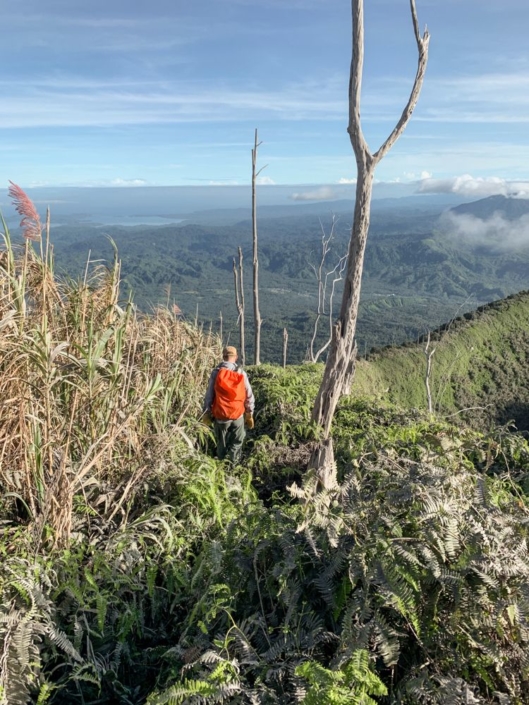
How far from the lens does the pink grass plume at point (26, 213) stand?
3.57 meters

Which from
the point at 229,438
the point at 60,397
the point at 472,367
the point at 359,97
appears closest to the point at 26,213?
the point at 60,397

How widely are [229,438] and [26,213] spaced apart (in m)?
3.36

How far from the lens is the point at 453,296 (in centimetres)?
18900

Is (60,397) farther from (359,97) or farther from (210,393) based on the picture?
(359,97)

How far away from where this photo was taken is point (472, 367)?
2372cm

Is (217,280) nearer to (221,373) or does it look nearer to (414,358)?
(414,358)

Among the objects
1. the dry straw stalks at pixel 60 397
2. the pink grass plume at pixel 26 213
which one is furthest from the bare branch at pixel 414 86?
the pink grass plume at pixel 26 213

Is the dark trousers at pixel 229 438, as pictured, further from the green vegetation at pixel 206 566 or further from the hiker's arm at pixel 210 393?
the green vegetation at pixel 206 566

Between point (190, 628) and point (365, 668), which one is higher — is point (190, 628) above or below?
below

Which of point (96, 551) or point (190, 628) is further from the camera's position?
point (96, 551)

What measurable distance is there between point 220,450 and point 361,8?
5792 mm

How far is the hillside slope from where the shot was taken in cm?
2052

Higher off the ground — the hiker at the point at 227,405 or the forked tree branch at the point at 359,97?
the forked tree branch at the point at 359,97

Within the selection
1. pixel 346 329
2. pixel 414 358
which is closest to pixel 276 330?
pixel 414 358
